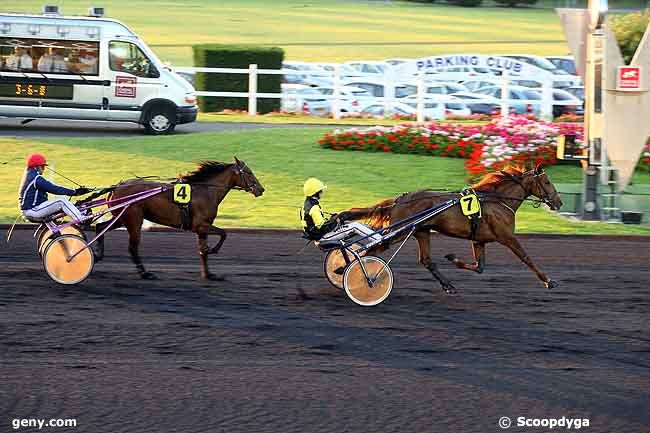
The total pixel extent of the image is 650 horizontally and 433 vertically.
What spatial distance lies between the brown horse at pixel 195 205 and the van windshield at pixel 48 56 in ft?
37.4

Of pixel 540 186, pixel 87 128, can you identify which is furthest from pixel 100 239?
pixel 87 128

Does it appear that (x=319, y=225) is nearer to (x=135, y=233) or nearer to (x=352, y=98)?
(x=135, y=233)

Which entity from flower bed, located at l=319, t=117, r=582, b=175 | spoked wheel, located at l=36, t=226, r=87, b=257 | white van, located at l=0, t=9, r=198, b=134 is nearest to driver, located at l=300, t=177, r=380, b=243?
spoked wheel, located at l=36, t=226, r=87, b=257

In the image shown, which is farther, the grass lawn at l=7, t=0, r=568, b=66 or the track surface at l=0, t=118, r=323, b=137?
the grass lawn at l=7, t=0, r=568, b=66

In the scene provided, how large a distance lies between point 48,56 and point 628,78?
11.4 m

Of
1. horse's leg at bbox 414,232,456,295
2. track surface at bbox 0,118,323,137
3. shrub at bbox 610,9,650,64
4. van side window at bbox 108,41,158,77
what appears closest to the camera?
horse's leg at bbox 414,232,456,295

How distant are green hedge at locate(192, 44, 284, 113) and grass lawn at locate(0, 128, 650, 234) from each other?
19.0ft

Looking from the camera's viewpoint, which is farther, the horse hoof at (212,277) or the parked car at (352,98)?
the parked car at (352,98)

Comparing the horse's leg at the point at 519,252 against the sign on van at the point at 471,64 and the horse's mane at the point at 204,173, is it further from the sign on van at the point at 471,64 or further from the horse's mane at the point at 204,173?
the sign on van at the point at 471,64

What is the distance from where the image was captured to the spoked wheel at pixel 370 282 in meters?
9.89

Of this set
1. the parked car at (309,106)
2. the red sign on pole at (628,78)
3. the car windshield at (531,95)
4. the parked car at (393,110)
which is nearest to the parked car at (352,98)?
the parked car at (393,110)

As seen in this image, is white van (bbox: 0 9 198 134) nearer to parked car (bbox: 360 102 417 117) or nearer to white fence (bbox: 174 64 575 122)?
white fence (bbox: 174 64 575 122)

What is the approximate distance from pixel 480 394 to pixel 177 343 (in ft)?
7.89

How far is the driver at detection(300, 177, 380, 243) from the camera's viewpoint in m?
10.0
